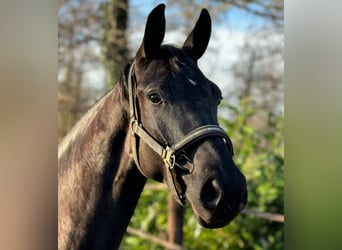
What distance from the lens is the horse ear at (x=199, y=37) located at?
1.72 m

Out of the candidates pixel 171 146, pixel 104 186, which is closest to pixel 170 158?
pixel 171 146

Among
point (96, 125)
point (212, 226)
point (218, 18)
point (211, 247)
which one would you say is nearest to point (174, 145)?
point (212, 226)

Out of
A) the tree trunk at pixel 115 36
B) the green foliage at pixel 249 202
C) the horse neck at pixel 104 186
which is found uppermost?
the horse neck at pixel 104 186

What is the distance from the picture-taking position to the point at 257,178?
4.48 m

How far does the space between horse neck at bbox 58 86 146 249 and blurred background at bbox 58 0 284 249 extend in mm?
2303

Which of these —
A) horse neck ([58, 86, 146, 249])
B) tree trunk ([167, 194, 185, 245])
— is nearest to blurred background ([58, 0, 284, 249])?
tree trunk ([167, 194, 185, 245])

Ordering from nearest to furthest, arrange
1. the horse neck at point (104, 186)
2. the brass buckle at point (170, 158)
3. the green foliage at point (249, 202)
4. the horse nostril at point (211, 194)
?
1. the horse nostril at point (211, 194)
2. the brass buckle at point (170, 158)
3. the horse neck at point (104, 186)
4. the green foliage at point (249, 202)

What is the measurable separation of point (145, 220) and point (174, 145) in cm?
333

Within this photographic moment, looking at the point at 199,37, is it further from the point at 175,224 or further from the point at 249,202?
the point at 249,202

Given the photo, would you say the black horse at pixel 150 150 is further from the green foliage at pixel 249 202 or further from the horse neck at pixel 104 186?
the green foliage at pixel 249 202

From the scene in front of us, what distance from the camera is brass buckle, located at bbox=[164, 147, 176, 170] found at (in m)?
1.48

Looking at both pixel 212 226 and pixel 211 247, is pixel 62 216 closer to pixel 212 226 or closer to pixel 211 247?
pixel 212 226

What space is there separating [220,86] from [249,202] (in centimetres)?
129

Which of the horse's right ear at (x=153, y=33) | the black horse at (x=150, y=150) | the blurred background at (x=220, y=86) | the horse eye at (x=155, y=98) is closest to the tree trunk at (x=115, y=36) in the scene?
the blurred background at (x=220, y=86)
